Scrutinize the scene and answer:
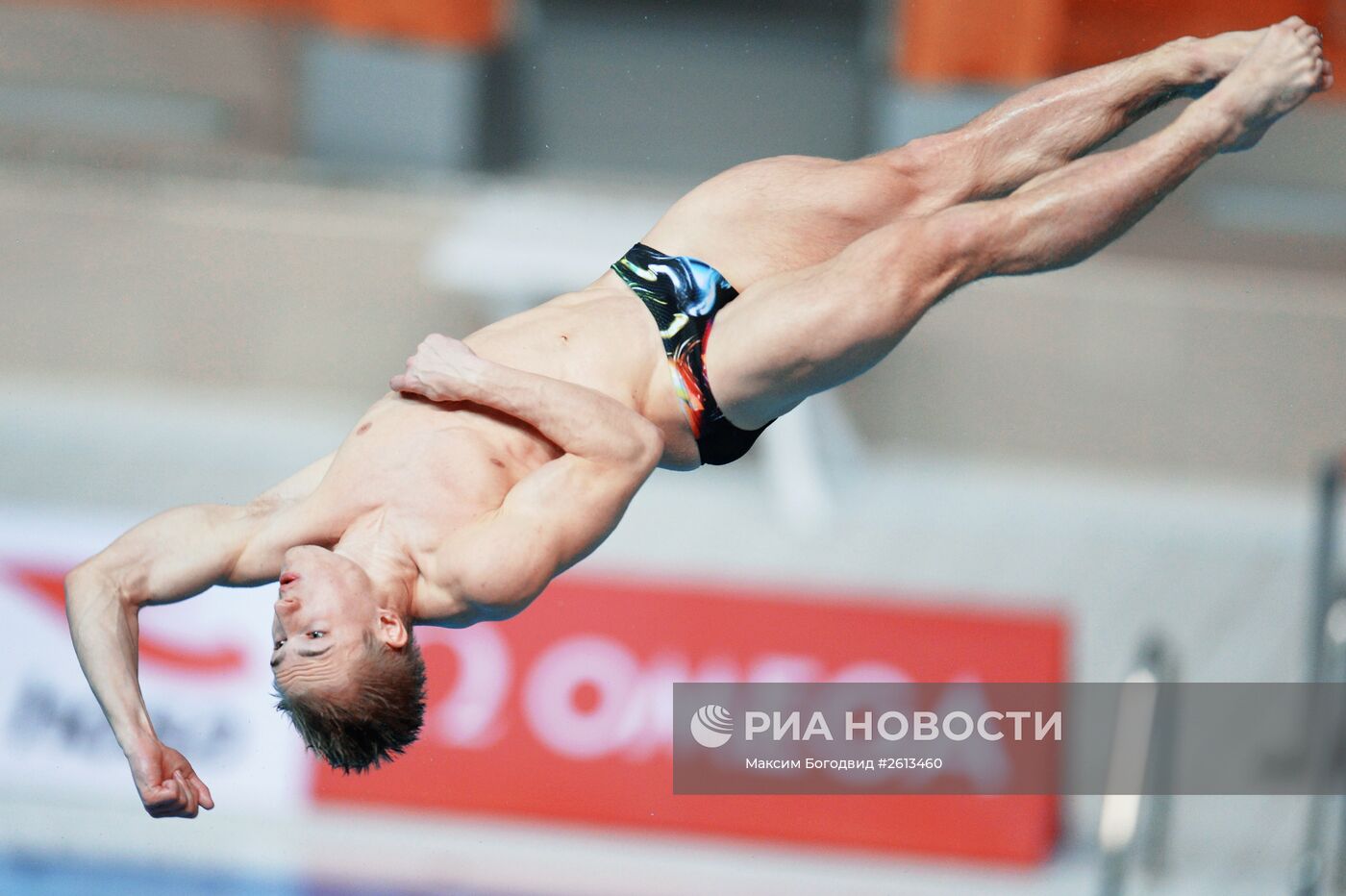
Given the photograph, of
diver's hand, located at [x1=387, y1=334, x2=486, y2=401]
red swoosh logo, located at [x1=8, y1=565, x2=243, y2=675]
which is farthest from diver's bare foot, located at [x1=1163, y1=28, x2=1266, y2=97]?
red swoosh logo, located at [x1=8, y1=565, x2=243, y2=675]

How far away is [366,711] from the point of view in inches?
123

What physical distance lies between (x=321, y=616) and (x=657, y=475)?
13.6 feet

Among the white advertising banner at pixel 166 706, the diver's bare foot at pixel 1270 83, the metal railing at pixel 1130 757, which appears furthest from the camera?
the white advertising banner at pixel 166 706

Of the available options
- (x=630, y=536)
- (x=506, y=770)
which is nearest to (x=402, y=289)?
(x=630, y=536)

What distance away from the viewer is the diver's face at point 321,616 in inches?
121

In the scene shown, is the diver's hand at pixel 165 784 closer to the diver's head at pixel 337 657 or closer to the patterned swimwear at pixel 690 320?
the diver's head at pixel 337 657

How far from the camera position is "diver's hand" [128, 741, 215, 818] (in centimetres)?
307

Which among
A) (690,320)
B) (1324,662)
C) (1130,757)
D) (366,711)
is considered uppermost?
(690,320)

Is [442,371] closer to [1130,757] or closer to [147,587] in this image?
[147,587]

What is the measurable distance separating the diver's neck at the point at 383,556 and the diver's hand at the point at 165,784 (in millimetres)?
527

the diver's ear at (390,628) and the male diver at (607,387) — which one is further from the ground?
the male diver at (607,387)

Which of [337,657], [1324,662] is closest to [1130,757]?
[1324,662]

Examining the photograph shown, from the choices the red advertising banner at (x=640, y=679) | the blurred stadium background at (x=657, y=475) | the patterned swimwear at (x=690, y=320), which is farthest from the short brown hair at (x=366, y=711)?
the red advertising banner at (x=640, y=679)

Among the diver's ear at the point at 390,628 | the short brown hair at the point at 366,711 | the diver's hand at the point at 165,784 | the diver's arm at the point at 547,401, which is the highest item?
the diver's arm at the point at 547,401
